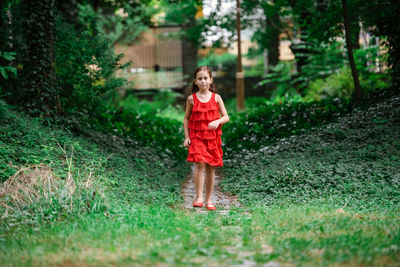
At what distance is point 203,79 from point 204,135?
2.57 feet

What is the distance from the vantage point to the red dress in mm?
5836

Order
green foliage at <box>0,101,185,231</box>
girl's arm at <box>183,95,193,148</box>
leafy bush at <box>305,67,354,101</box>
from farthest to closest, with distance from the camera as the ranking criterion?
leafy bush at <box>305,67,354,101</box>, girl's arm at <box>183,95,193,148</box>, green foliage at <box>0,101,185,231</box>

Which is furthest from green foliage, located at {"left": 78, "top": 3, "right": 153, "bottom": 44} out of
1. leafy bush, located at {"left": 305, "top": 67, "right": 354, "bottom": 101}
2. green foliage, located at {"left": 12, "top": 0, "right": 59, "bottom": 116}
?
green foliage, located at {"left": 12, "top": 0, "right": 59, "bottom": 116}

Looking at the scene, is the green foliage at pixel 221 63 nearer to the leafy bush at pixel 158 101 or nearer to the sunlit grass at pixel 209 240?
the leafy bush at pixel 158 101

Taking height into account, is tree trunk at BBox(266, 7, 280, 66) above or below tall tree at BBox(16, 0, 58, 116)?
above

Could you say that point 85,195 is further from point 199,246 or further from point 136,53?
point 136,53

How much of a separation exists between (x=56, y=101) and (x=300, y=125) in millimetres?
6124

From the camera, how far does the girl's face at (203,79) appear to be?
5922 mm

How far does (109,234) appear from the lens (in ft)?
12.7

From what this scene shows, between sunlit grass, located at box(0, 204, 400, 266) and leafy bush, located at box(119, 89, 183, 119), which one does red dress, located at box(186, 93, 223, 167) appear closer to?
sunlit grass, located at box(0, 204, 400, 266)

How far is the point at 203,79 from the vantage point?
592cm

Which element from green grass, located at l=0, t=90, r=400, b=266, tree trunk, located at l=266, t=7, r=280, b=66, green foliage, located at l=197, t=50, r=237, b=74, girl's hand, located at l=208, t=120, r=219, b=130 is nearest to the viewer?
green grass, located at l=0, t=90, r=400, b=266

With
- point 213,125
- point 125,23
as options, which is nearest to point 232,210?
point 213,125

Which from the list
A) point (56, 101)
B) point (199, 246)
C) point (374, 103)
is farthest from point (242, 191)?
point (374, 103)
